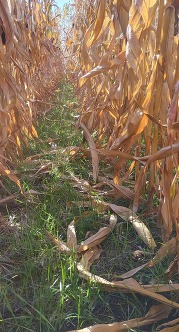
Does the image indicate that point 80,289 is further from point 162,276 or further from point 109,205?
point 109,205

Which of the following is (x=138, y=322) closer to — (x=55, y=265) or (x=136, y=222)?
(x=55, y=265)

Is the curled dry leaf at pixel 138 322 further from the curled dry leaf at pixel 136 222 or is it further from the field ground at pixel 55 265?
the curled dry leaf at pixel 136 222

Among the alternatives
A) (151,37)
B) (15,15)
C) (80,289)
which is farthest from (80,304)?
(15,15)

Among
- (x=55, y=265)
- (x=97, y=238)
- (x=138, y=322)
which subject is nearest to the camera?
(x=138, y=322)

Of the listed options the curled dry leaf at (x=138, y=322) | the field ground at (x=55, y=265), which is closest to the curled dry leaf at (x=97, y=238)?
the field ground at (x=55, y=265)

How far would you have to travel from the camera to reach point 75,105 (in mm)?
3982

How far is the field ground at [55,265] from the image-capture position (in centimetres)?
92

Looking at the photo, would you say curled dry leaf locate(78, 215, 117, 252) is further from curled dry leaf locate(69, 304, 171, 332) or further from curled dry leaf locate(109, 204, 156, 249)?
curled dry leaf locate(69, 304, 171, 332)

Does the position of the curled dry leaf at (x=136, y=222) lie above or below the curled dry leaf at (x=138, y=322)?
above

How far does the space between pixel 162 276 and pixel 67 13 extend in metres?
9.68

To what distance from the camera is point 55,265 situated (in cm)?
107

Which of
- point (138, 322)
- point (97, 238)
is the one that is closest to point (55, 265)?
point (97, 238)

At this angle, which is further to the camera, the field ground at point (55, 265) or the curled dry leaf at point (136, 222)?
the curled dry leaf at point (136, 222)

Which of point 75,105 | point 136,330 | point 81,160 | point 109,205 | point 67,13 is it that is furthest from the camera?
point 67,13
